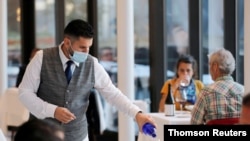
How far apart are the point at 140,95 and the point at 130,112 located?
12.2 feet

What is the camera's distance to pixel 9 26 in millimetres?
9055

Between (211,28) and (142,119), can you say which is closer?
(142,119)

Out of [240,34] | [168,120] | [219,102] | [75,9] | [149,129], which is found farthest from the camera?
[75,9]

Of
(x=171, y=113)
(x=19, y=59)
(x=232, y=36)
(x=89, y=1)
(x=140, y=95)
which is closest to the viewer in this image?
(x=171, y=113)

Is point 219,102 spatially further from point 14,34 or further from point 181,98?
point 14,34

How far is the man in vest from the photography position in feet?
11.5

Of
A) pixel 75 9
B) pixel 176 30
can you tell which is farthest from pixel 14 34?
pixel 176 30

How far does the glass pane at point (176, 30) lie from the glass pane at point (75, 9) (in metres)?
1.67

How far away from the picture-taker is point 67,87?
3551 millimetres

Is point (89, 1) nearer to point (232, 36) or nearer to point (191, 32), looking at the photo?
point (191, 32)

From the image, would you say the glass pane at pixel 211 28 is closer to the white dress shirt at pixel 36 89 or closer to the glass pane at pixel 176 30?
the glass pane at pixel 176 30

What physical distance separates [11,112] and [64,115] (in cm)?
393

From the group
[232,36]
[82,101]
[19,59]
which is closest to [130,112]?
[82,101]

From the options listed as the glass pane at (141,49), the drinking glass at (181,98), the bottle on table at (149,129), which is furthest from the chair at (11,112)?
the bottle on table at (149,129)
